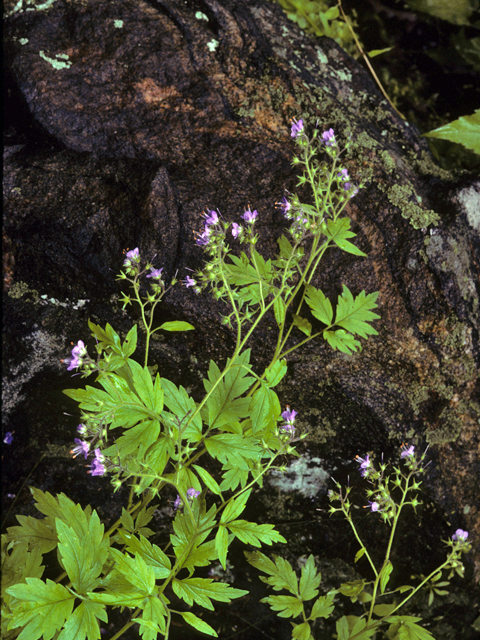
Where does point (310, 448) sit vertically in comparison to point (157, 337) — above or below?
below

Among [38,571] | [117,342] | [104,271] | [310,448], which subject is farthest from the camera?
[310,448]

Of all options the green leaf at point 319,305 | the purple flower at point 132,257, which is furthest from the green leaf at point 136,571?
the green leaf at point 319,305

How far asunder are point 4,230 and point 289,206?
1093 mm

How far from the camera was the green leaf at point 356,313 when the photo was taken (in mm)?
1726

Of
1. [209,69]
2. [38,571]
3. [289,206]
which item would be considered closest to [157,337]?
[289,206]

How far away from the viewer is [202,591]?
1435mm

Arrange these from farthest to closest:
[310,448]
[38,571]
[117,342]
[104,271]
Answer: [310,448], [104,271], [117,342], [38,571]

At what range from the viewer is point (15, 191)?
1.79 metres

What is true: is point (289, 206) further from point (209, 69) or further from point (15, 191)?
point (15, 191)

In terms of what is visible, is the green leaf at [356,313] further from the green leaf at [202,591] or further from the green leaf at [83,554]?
the green leaf at [83,554]

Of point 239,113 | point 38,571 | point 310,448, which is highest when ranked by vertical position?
point 239,113

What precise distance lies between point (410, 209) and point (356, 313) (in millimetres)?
512

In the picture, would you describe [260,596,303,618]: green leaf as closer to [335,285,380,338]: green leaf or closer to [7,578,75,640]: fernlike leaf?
[7,578,75,640]: fernlike leaf

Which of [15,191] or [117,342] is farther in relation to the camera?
[15,191]
